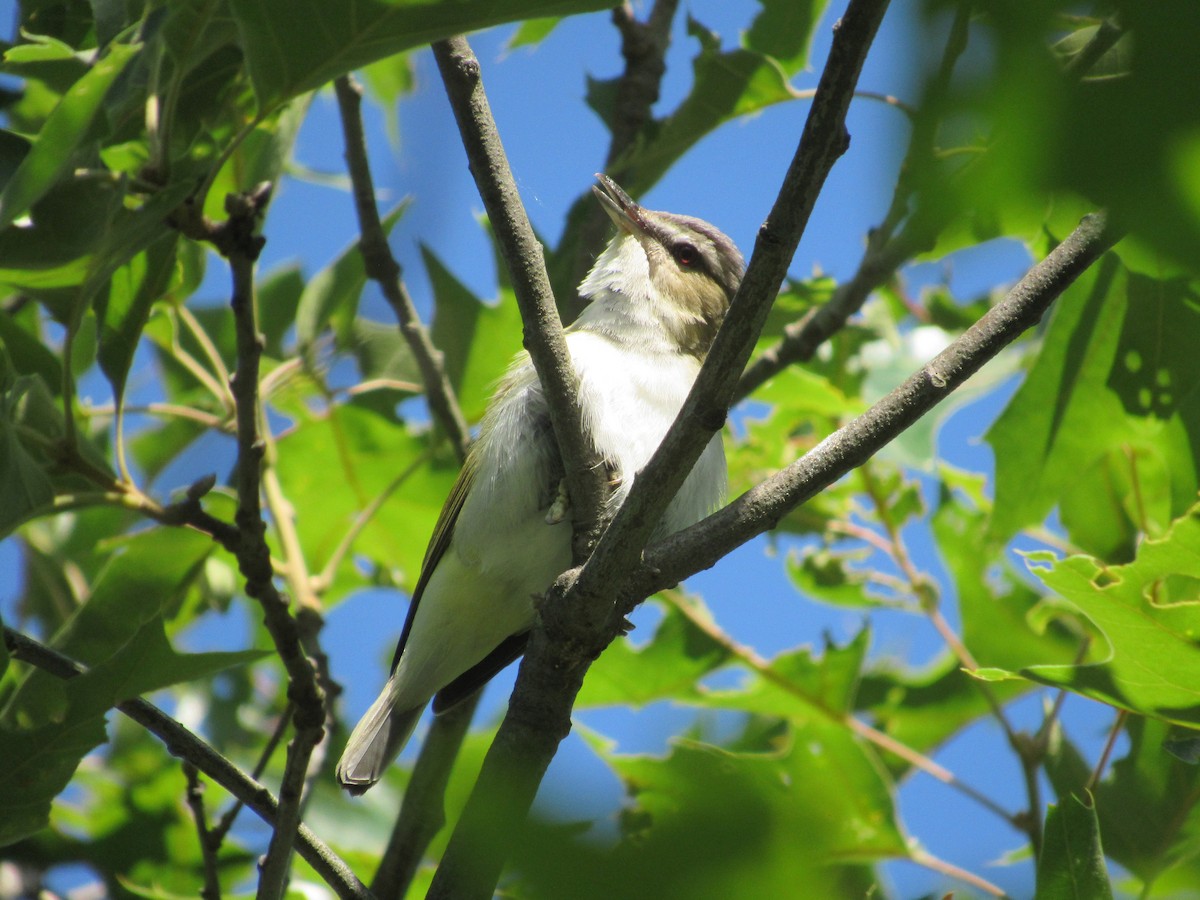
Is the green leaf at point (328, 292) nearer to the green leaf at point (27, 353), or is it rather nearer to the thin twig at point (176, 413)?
the thin twig at point (176, 413)

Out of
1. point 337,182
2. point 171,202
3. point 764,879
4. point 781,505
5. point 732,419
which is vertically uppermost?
point 337,182

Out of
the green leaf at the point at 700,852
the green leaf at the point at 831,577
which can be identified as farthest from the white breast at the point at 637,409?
the green leaf at the point at 700,852

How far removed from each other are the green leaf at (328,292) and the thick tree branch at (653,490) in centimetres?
207

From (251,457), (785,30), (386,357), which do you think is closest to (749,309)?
(251,457)

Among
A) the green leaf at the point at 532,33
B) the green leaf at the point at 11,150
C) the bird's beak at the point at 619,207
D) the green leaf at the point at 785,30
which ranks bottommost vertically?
the green leaf at the point at 11,150

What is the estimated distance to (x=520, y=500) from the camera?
12.2 ft

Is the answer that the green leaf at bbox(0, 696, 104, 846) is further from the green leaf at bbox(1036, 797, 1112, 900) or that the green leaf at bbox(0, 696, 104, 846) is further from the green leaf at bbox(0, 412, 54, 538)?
the green leaf at bbox(1036, 797, 1112, 900)

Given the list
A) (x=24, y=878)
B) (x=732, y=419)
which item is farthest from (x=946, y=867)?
(x=24, y=878)

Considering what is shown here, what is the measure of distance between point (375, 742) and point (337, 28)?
7.79ft

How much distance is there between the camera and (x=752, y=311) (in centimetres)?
197

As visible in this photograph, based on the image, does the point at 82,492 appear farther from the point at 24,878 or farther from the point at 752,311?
the point at 752,311

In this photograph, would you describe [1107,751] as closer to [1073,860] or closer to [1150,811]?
[1150,811]

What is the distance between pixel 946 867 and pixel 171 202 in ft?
8.81

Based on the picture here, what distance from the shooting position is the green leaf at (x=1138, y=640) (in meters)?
2.31
